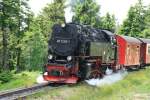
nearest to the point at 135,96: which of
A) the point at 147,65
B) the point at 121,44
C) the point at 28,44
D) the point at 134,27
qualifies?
the point at 121,44

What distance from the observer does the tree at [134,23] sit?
62.5 meters

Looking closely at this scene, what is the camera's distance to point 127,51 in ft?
103

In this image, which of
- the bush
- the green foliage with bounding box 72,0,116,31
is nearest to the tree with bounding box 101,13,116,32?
the green foliage with bounding box 72,0,116,31

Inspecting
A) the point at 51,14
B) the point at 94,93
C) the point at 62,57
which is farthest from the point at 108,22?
the point at 94,93

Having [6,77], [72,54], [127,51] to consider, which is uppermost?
[72,54]

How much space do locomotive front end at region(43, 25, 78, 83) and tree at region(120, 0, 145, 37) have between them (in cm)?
3985

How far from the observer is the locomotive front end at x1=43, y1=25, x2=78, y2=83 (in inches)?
859

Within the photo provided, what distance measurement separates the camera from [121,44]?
30.5 m

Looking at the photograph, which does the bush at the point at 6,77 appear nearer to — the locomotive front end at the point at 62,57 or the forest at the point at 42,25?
the locomotive front end at the point at 62,57

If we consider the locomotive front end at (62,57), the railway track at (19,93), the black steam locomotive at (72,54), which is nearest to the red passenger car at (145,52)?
the black steam locomotive at (72,54)

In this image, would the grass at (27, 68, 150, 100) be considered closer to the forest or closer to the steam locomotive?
the steam locomotive

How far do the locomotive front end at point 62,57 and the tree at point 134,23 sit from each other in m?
39.9

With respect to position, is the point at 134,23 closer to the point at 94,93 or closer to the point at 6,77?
the point at 6,77

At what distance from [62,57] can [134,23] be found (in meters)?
41.4
